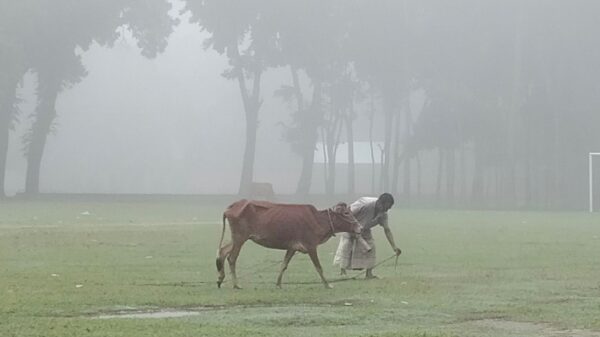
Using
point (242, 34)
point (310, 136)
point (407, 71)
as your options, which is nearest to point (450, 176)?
point (407, 71)

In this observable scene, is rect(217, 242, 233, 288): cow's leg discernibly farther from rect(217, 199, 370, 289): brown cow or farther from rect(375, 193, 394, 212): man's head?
rect(375, 193, 394, 212): man's head

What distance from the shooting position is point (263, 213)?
14164 millimetres

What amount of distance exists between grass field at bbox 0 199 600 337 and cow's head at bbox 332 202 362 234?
0.77 metres

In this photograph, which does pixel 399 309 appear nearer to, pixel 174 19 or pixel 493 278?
pixel 493 278

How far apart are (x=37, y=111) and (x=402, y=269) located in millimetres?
41417

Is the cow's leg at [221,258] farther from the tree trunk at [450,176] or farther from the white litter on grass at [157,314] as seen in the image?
the tree trunk at [450,176]

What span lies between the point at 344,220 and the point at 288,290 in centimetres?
121

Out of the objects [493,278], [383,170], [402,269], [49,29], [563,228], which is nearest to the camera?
[493,278]

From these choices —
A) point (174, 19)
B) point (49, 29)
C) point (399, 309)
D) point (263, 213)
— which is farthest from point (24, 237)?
point (174, 19)

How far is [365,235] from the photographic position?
615 inches

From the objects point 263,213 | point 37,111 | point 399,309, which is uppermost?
point 37,111

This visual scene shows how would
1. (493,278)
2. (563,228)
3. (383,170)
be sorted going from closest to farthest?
(493,278) → (563,228) → (383,170)

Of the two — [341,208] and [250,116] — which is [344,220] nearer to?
[341,208]

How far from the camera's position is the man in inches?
605
